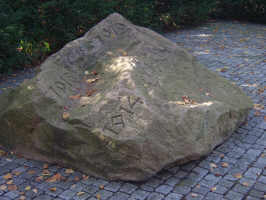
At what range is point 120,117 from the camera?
13.2 ft

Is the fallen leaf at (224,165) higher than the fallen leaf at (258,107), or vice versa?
the fallen leaf at (258,107)

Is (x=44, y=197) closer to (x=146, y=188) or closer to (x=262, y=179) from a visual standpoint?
(x=146, y=188)

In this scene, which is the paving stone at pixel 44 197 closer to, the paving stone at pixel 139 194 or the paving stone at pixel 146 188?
the paving stone at pixel 139 194

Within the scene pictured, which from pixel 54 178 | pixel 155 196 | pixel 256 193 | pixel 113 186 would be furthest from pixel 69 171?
pixel 256 193

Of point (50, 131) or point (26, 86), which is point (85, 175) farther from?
point (26, 86)

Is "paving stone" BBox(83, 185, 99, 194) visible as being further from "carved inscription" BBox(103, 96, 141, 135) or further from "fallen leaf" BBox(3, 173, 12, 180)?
"fallen leaf" BBox(3, 173, 12, 180)

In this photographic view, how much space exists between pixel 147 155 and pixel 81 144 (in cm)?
81

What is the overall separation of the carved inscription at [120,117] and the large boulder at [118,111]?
1 cm

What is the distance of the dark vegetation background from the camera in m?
7.72

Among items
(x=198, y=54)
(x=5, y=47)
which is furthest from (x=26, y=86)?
(x=198, y=54)

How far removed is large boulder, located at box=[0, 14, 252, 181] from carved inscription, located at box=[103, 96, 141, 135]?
0.01 meters

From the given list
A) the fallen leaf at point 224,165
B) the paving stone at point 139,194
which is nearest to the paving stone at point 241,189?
the fallen leaf at point 224,165

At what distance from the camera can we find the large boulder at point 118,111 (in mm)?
3971

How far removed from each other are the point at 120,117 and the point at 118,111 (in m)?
0.09
